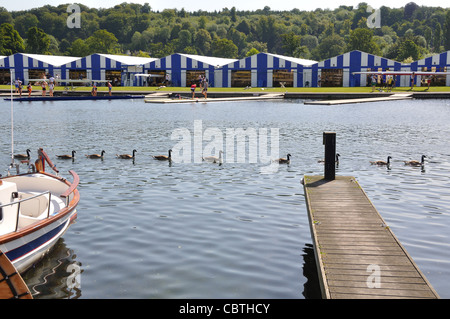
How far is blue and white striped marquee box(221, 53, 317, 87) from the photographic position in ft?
324

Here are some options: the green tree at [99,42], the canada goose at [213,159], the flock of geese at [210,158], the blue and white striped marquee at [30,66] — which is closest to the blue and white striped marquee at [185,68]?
the blue and white striped marquee at [30,66]

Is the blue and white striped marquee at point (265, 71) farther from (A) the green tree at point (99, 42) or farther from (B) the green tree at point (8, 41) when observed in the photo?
(A) the green tree at point (99, 42)

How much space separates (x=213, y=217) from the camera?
1736 centimetres

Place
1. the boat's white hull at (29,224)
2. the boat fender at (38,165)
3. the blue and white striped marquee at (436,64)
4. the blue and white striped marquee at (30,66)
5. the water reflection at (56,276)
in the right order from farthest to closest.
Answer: the blue and white striped marquee at (30,66), the blue and white striped marquee at (436,64), the boat fender at (38,165), the boat's white hull at (29,224), the water reflection at (56,276)

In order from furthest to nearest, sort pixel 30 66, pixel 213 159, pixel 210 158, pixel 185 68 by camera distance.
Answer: pixel 30 66 → pixel 185 68 → pixel 210 158 → pixel 213 159

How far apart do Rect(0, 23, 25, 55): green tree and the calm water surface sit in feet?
470

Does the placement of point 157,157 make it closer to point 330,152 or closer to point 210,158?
point 210,158

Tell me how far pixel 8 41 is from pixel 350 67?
118394 millimetres

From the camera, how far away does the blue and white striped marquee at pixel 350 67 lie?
93812mm

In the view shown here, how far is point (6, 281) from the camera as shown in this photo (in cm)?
938

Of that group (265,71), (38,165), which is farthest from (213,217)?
(265,71)

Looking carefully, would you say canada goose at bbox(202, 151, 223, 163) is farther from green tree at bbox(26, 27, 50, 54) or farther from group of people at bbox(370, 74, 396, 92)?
green tree at bbox(26, 27, 50, 54)

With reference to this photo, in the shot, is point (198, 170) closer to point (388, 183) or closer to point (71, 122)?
point (388, 183)

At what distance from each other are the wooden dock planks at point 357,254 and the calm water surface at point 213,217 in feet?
3.05
